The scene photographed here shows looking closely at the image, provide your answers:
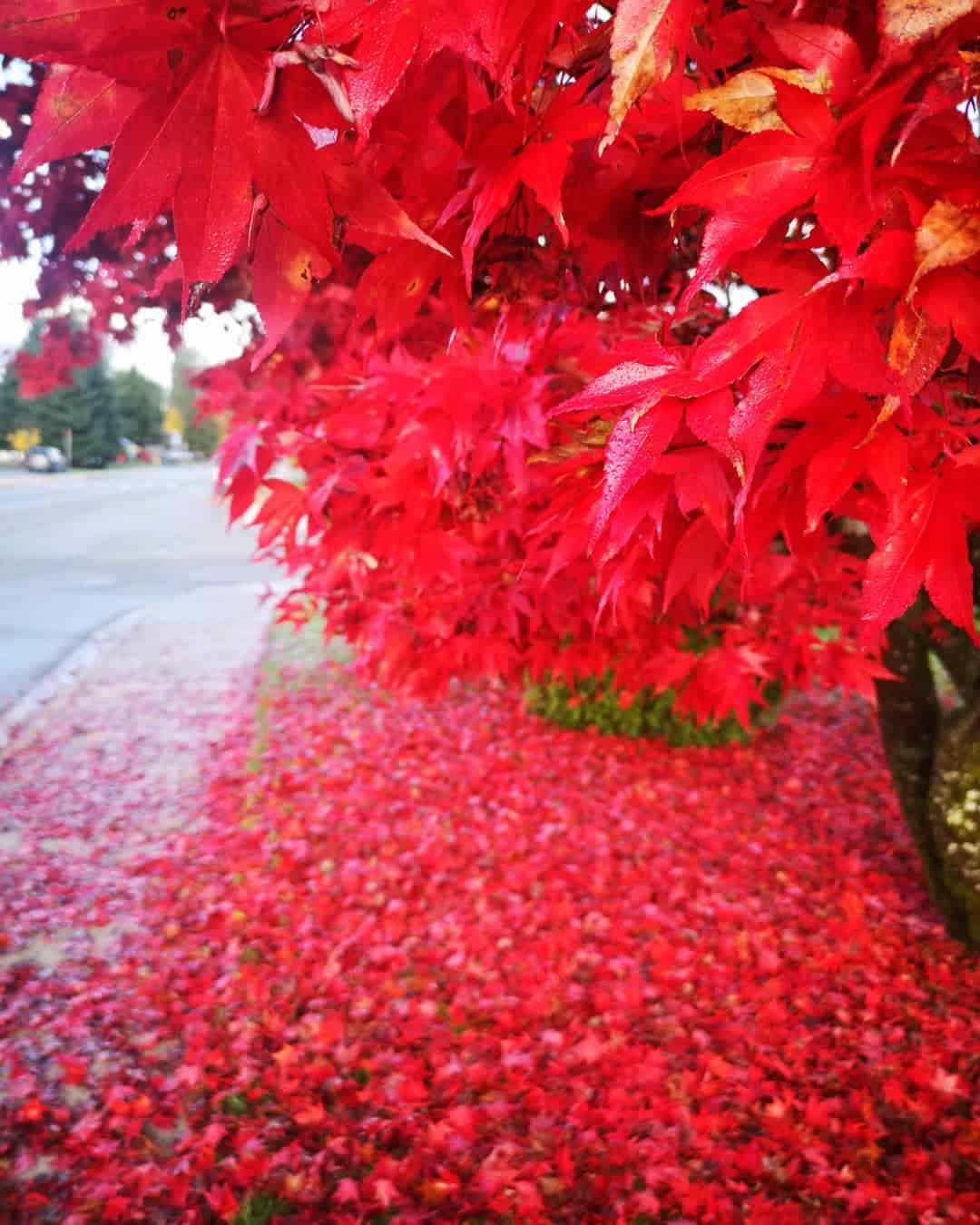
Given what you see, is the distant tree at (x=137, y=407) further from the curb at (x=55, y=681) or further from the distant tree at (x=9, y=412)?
the curb at (x=55, y=681)

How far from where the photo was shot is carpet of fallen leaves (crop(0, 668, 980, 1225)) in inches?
100

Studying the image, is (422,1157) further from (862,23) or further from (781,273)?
(862,23)

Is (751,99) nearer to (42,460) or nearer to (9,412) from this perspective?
(9,412)

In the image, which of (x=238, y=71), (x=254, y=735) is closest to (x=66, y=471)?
(x=254, y=735)

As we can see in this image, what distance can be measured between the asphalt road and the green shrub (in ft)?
14.6

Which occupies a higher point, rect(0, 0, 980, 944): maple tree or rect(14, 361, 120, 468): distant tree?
rect(14, 361, 120, 468): distant tree

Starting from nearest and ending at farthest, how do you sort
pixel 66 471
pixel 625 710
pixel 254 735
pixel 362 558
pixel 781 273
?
pixel 781 273 < pixel 362 558 < pixel 625 710 < pixel 254 735 < pixel 66 471

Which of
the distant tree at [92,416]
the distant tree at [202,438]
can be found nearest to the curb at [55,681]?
the distant tree at [92,416]

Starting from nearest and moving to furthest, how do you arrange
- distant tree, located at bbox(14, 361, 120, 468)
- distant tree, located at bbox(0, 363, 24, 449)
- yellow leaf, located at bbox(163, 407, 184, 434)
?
distant tree, located at bbox(0, 363, 24, 449) < distant tree, located at bbox(14, 361, 120, 468) < yellow leaf, located at bbox(163, 407, 184, 434)

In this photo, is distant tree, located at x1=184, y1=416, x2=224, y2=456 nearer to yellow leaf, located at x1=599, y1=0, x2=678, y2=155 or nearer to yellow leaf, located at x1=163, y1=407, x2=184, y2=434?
yellow leaf, located at x1=163, y1=407, x2=184, y2=434

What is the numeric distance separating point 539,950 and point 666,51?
11.8 ft

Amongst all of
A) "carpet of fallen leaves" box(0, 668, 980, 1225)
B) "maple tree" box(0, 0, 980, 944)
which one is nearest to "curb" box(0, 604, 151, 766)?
"carpet of fallen leaves" box(0, 668, 980, 1225)

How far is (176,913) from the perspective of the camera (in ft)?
13.3

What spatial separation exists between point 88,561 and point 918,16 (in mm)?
15163
